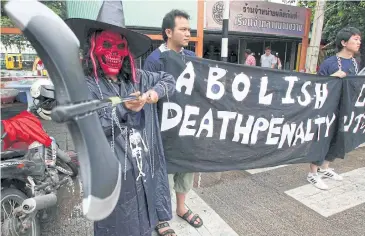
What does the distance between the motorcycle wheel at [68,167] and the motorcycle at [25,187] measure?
0.27m

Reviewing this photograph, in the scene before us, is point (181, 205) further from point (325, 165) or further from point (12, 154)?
point (325, 165)

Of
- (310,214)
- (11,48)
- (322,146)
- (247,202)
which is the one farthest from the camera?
(322,146)

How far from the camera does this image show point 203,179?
355cm

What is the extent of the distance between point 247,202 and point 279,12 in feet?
33.9

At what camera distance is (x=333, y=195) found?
10.4ft

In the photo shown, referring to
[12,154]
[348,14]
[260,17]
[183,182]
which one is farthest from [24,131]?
[260,17]

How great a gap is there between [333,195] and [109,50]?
112 inches

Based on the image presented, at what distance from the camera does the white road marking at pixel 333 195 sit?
2910mm

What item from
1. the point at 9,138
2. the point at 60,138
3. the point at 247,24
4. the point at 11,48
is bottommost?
the point at 60,138

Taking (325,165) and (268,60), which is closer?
(325,165)

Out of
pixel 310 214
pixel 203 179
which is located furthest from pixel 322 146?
pixel 203 179

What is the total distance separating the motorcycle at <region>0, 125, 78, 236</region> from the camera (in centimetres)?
211

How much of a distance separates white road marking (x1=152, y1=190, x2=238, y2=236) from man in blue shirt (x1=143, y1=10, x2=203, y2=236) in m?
0.06

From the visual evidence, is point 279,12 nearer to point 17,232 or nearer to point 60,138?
point 60,138
